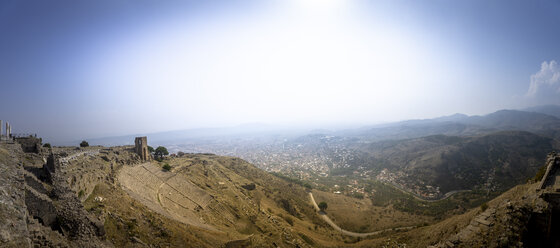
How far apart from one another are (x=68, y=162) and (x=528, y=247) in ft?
108

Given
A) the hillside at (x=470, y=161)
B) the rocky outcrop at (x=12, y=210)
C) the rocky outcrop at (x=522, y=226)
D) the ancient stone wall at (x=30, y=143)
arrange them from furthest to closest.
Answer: the hillside at (x=470, y=161), the ancient stone wall at (x=30, y=143), the rocky outcrop at (x=522, y=226), the rocky outcrop at (x=12, y=210)

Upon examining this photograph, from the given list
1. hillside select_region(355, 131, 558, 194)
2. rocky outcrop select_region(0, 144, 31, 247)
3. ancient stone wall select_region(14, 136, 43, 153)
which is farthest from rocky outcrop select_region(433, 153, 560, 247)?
hillside select_region(355, 131, 558, 194)

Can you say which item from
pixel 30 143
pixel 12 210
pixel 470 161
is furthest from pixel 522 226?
pixel 470 161

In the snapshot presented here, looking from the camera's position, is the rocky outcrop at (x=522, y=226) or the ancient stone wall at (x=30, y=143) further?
the ancient stone wall at (x=30, y=143)

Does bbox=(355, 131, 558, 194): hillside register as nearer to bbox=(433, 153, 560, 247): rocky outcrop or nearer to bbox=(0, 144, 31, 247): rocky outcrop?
bbox=(433, 153, 560, 247): rocky outcrop

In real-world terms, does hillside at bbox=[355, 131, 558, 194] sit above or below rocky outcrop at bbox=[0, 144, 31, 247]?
below

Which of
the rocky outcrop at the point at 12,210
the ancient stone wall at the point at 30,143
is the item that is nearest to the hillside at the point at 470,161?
the rocky outcrop at the point at 12,210

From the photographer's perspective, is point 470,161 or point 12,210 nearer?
point 12,210

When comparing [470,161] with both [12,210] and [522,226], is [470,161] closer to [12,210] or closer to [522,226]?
[522,226]

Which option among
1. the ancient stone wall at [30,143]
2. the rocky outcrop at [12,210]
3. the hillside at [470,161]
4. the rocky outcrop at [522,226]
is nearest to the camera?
the rocky outcrop at [12,210]

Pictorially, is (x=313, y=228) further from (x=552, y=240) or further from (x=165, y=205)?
(x=552, y=240)

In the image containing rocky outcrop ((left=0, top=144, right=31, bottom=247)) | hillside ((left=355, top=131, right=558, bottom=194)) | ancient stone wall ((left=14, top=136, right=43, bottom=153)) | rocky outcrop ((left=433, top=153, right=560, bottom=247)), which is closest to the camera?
rocky outcrop ((left=0, top=144, right=31, bottom=247))

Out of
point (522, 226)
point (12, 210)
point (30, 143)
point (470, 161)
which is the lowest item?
point (470, 161)

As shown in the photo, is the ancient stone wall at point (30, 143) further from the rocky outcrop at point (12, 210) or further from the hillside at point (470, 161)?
the hillside at point (470, 161)
